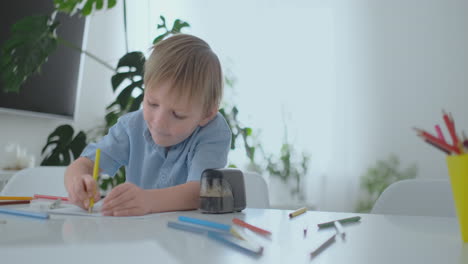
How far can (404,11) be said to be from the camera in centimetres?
279

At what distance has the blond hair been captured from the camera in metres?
0.96

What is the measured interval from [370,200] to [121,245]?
96.6 inches

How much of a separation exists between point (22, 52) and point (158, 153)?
1.35m

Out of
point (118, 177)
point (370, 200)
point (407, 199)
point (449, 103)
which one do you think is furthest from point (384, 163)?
point (407, 199)

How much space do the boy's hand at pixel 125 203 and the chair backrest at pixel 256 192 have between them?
476mm

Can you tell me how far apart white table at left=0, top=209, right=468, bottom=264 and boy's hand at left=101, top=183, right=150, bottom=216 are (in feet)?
0.17

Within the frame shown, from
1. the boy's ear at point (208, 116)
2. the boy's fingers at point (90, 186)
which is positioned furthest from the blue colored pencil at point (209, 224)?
the boy's ear at point (208, 116)

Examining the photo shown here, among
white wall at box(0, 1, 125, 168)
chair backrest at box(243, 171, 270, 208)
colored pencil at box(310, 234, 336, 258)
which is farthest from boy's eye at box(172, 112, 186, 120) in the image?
white wall at box(0, 1, 125, 168)

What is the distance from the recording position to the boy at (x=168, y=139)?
2.71ft

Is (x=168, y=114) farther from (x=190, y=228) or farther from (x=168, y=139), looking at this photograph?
(x=190, y=228)

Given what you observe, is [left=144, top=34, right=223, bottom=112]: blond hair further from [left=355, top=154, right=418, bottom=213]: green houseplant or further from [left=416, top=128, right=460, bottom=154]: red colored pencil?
[left=355, top=154, right=418, bottom=213]: green houseplant

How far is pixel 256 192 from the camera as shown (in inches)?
47.4

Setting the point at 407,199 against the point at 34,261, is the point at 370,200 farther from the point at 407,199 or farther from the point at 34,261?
the point at 34,261

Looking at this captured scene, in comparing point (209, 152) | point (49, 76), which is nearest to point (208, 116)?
point (209, 152)
